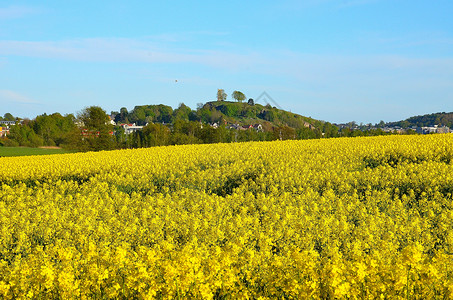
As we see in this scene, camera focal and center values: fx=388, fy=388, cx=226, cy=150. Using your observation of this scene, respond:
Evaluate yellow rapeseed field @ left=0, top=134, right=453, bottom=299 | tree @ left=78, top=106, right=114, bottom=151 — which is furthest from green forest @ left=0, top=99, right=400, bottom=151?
yellow rapeseed field @ left=0, top=134, right=453, bottom=299

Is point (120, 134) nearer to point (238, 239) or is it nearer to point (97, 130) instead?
point (97, 130)

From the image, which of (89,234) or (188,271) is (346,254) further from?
(89,234)

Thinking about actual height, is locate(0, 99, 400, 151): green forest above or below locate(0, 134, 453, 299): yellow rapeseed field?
above

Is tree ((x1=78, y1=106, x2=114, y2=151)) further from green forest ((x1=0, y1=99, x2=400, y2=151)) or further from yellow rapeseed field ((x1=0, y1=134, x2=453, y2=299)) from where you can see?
yellow rapeseed field ((x1=0, y1=134, x2=453, y2=299))

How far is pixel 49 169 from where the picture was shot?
21672 millimetres

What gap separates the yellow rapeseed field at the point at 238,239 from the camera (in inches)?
204

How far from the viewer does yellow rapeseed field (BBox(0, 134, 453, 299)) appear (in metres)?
5.19

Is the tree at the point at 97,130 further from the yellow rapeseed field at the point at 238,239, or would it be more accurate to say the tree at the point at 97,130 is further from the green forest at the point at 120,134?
the yellow rapeseed field at the point at 238,239

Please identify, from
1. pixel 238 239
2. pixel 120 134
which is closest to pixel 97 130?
pixel 120 134

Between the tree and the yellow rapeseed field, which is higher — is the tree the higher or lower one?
the higher one

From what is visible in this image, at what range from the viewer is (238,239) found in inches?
278

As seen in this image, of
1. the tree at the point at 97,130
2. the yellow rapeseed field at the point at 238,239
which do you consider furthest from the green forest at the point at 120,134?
the yellow rapeseed field at the point at 238,239

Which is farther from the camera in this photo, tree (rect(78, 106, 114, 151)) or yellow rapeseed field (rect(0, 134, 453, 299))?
tree (rect(78, 106, 114, 151))

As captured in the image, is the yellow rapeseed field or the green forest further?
the green forest
